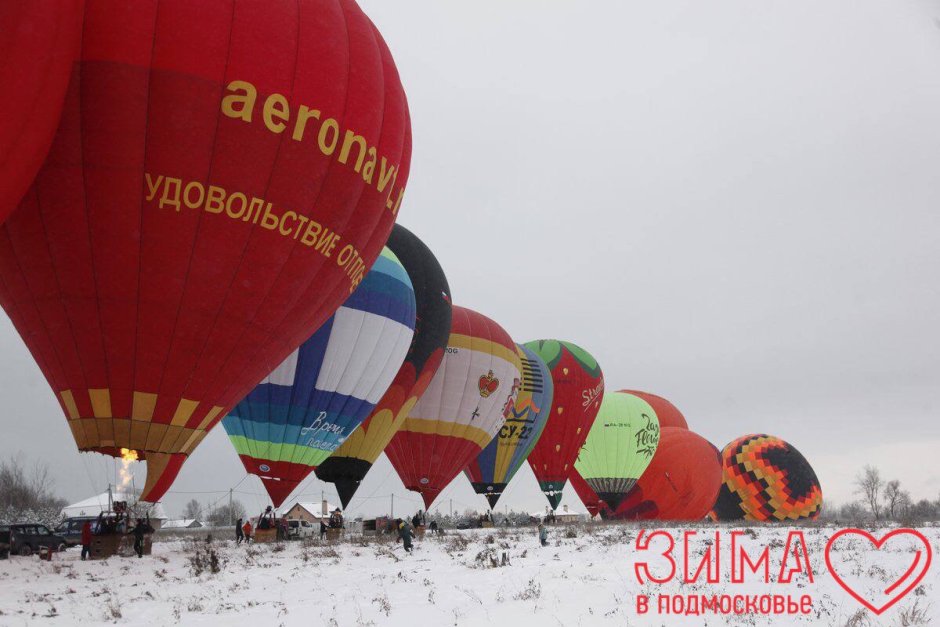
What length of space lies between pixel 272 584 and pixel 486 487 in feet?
67.5

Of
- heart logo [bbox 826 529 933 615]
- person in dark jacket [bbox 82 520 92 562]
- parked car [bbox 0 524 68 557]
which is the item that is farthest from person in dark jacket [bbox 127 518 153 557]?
heart logo [bbox 826 529 933 615]

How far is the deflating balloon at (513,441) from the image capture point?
109 feet

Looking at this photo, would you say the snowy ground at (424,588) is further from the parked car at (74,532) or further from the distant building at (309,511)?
the distant building at (309,511)

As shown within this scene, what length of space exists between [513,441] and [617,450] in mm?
6989

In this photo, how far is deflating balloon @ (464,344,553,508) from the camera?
33156mm

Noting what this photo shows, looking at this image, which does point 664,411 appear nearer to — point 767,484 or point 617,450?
point 767,484

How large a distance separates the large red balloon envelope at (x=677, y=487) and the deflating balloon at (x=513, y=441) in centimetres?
787

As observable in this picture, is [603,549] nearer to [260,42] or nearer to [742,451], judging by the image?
[260,42]

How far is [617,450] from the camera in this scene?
123 ft

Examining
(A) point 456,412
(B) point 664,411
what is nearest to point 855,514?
(B) point 664,411

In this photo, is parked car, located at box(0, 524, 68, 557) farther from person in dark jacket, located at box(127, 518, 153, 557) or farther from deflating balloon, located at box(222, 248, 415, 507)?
deflating balloon, located at box(222, 248, 415, 507)

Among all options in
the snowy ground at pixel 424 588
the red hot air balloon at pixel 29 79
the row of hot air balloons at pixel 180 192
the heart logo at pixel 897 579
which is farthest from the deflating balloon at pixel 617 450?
the red hot air balloon at pixel 29 79

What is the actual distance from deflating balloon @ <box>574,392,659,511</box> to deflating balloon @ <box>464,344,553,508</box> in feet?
17.3

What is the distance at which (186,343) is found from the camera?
13086mm
